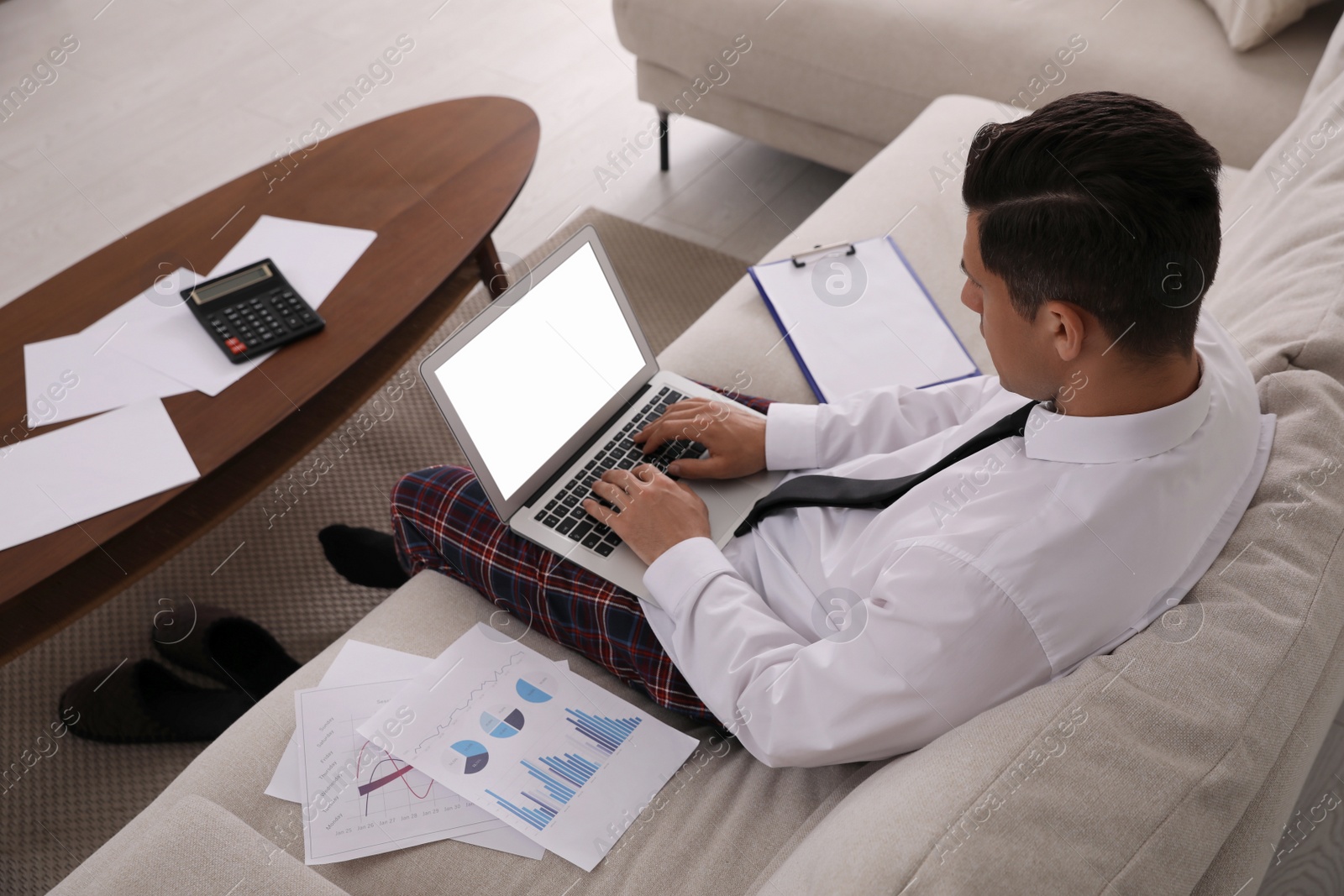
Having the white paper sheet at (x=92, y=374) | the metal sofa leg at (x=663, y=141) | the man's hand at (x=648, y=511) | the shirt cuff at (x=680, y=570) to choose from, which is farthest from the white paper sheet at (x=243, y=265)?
the metal sofa leg at (x=663, y=141)

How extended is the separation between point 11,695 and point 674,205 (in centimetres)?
184

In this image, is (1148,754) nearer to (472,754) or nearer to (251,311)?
(472,754)

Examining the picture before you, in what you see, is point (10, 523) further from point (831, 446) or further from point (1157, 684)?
point (1157, 684)

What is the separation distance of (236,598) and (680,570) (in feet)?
3.42

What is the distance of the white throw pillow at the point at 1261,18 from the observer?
1942mm

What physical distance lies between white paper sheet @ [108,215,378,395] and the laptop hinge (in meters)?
0.54

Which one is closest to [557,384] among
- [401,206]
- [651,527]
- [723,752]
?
[651,527]

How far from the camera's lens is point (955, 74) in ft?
7.06

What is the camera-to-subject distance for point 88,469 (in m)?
1.30

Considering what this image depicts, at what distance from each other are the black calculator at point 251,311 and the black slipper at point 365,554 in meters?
0.33

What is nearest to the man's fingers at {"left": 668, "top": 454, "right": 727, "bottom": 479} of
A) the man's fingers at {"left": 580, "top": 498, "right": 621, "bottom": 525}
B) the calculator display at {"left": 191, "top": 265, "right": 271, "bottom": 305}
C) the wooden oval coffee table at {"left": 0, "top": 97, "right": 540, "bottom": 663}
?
the man's fingers at {"left": 580, "top": 498, "right": 621, "bottom": 525}

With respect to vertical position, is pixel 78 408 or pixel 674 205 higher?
pixel 78 408

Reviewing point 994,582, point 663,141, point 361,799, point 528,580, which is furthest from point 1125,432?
point 663,141

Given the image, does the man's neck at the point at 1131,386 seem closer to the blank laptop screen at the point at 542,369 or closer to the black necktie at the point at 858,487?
the black necktie at the point at 858,487
